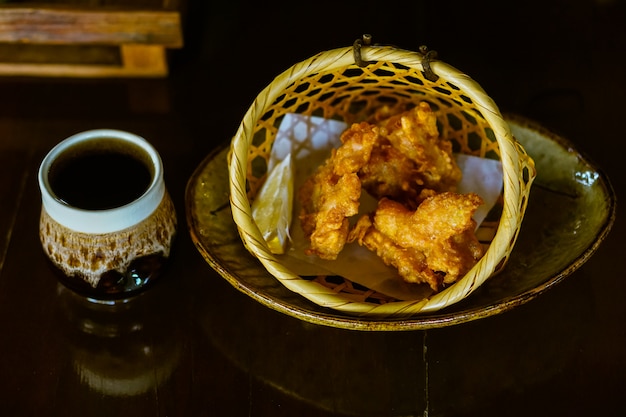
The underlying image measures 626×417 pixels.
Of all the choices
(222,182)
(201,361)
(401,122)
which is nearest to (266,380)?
(201,361)

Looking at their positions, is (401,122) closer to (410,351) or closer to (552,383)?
(410,351)

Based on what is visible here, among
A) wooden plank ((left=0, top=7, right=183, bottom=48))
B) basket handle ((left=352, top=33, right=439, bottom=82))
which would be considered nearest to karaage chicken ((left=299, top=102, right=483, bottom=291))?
basket handle ((left=352, top=33, right=439, bottom=82))

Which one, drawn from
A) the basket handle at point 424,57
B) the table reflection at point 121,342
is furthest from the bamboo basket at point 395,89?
the table reflection at point 121,342

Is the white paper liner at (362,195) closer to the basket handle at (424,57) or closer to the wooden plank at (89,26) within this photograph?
the basket handle at (424,57)

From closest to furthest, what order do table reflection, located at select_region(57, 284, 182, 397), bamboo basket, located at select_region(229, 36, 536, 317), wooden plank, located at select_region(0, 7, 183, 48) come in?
bamboo basket, located at select_region(229, 36, 536, 317) → table reflection, located at select_region(57, 284, 182, 397) → wooden plank, located at select_region(0, 7, 183, 48)

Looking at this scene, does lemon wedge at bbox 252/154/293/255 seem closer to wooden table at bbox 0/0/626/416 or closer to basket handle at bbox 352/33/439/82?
wooden table at bbox 0/0/626/416

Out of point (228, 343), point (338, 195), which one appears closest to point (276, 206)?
point (338, 195)
